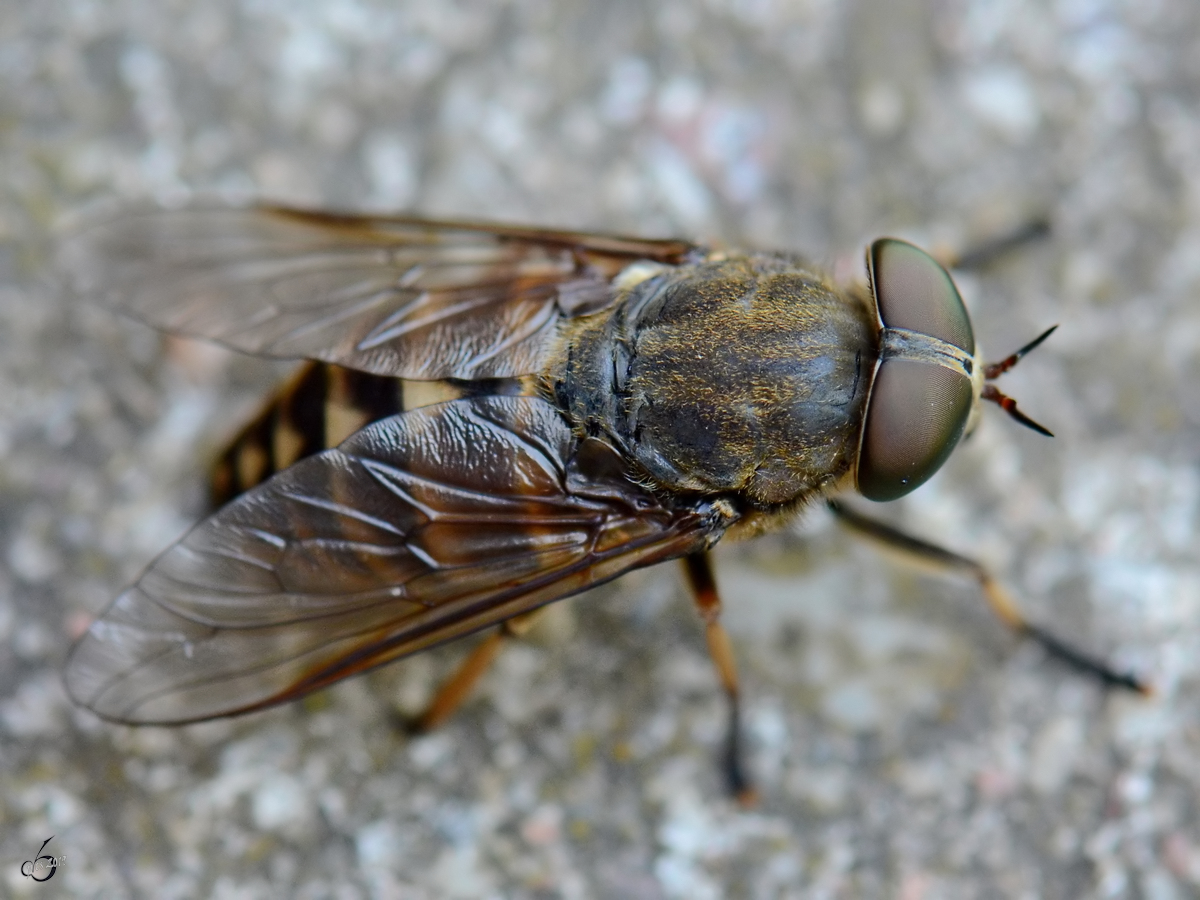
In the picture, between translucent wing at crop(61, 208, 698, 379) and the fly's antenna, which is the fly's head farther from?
translucent wing at crop(61, 208, 698, 379)

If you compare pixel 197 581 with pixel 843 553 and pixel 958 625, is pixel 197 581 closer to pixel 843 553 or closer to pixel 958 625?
pixel 843 553

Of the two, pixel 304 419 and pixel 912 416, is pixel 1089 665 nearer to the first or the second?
pixel 912 416

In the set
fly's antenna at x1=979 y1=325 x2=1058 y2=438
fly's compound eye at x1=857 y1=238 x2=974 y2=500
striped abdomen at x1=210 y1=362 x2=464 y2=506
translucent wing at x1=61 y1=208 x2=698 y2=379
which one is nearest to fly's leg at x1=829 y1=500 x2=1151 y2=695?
→ fly's compound eye at x1=857 y1=238 x2=974 y2=500

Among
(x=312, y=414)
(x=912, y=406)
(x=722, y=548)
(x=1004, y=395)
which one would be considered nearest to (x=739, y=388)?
(x=912, y=406)

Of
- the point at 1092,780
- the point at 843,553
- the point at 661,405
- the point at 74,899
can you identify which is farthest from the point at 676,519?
the point at 74,899

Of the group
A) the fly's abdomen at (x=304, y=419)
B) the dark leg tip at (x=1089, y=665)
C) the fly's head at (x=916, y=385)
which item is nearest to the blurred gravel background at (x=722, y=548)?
the dark leg tip at (x=1089, y=665)

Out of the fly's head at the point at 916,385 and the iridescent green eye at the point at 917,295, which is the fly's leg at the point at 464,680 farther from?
the iridescent green eye at the point at 917,295
